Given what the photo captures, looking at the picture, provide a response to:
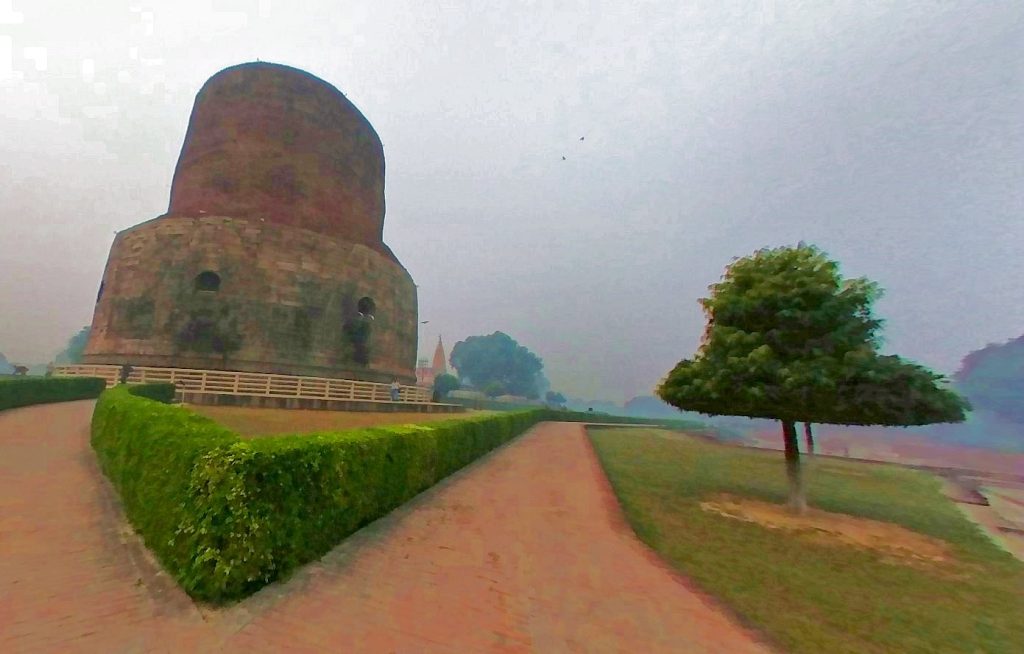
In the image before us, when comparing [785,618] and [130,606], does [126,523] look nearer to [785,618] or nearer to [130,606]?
[130,606]

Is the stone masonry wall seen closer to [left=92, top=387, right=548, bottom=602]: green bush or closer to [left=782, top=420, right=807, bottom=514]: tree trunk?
[left=92, top=387, right=548, bottom=602]: green bush

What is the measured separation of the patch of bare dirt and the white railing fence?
16.6 m

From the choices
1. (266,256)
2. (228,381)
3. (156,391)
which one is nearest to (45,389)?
(156,391)

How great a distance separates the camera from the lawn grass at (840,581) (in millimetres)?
3658

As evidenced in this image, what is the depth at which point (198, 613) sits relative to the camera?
10.3 ft

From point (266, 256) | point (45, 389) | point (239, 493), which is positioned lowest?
point (239, 493)

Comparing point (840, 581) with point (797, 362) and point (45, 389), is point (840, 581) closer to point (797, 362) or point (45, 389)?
point (797, 362)

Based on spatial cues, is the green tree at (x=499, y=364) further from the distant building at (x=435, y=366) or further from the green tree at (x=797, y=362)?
the green tree at (x=797, y=362)

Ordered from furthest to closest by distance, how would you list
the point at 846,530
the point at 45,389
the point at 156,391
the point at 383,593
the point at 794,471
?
the point at 45,389
the point at 156,391
the point at 794,471
the point at 846,530
the point at 383,593

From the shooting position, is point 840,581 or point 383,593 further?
point 840,581

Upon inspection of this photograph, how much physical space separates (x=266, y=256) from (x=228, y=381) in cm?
733

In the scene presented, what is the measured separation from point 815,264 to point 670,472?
672 centimetres

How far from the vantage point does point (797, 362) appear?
7.29m

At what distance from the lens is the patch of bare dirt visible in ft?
19.8
